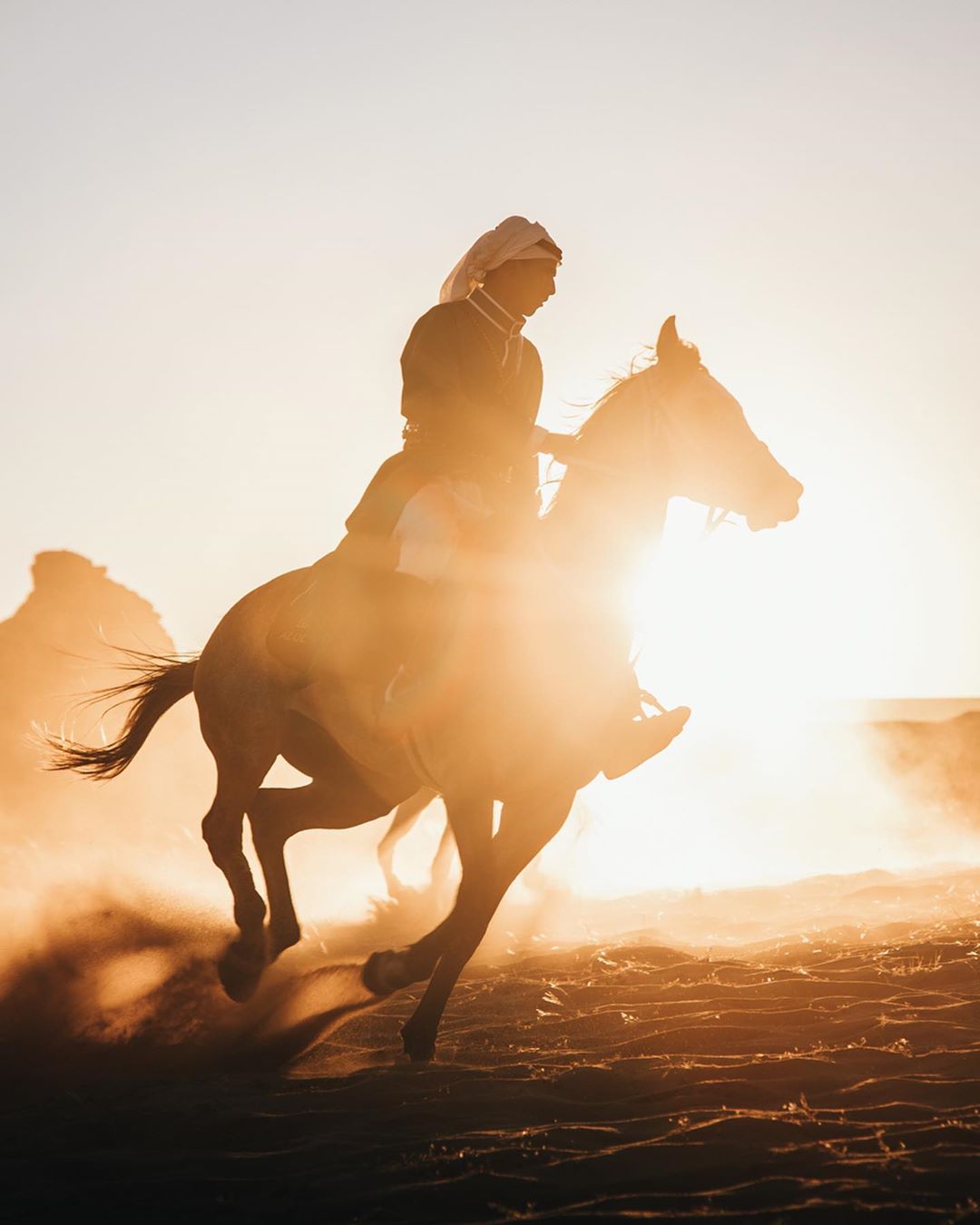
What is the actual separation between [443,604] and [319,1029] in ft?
7.47

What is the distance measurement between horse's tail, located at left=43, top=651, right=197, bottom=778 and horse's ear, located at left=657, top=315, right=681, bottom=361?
367cm

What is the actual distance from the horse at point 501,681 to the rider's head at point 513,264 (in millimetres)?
643

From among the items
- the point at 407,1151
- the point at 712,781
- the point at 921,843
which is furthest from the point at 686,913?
the point at 712,781

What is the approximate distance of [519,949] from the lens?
9.87 meters

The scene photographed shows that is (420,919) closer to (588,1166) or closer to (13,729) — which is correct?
(588,1166)

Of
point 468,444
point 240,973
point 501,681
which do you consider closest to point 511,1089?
point 501,681

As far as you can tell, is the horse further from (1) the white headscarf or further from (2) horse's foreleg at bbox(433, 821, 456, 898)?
(2) horse's foreleg at bbox(433, 821, 456, 898)

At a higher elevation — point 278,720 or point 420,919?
point 278,720

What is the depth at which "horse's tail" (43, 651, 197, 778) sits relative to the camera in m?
7.68

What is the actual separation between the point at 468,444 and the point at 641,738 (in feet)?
5.29

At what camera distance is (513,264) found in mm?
5867

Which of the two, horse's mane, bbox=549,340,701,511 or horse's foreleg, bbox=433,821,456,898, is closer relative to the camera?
horse's mane, bbox=549,340,701,511

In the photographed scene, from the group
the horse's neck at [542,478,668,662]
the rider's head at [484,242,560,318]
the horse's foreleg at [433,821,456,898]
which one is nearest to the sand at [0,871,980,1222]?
the horse's neck at [542,478,668,662]

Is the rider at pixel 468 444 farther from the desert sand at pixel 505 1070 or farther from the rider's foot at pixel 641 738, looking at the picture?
the desert sand at pixel 505 1070
